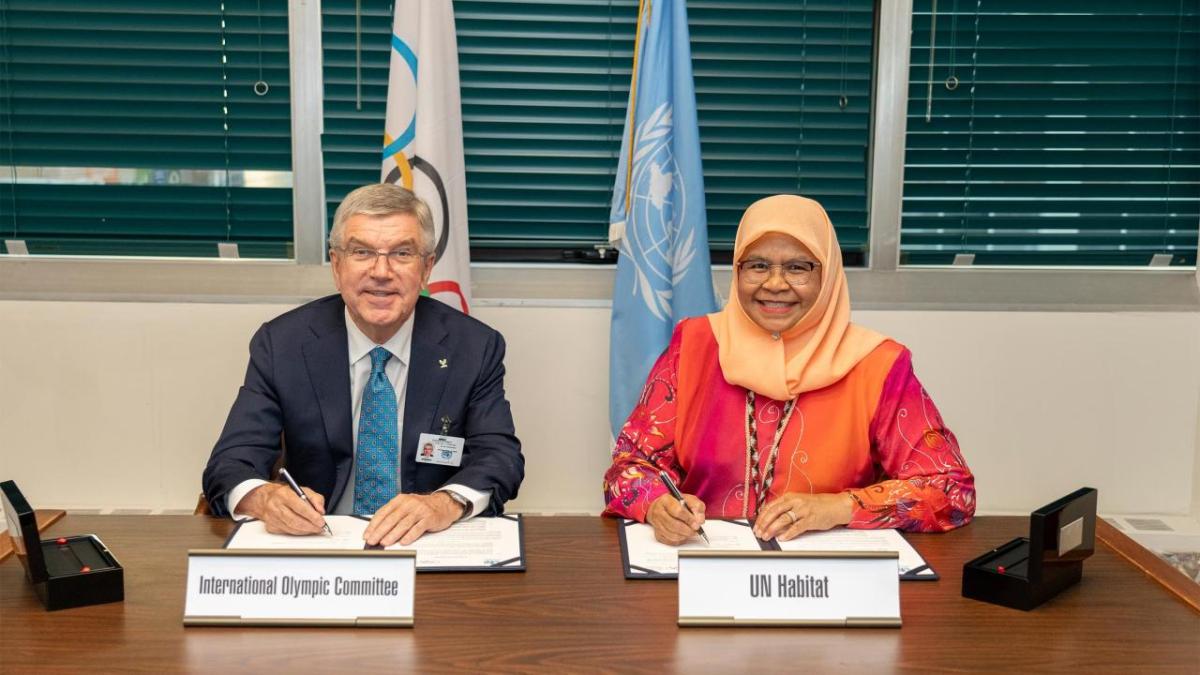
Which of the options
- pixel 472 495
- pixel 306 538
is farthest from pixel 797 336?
pixel 306 538

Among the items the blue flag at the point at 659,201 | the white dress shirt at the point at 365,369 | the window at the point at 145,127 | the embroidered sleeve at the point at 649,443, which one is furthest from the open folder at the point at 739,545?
the window at the point at 145,127

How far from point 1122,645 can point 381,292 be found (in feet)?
4.86

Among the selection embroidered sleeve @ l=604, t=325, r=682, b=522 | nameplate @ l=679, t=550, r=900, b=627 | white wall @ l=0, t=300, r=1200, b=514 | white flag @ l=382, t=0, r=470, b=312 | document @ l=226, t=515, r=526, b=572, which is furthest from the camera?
white wall @ l=0, t=300, r=1200, b=514

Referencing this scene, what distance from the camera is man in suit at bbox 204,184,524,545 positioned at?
219 cm

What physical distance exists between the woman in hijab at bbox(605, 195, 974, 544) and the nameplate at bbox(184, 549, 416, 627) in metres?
0.66

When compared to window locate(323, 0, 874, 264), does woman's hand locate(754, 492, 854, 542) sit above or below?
below

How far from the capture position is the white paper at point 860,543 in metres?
1.75

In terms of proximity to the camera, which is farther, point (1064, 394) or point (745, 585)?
point (1064, 394)

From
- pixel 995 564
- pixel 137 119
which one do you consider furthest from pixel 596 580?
pixel 137 119

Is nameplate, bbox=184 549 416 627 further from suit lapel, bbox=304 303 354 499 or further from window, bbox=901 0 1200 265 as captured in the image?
window, bbox=901 0 1200 265

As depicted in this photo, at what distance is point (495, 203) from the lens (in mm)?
3658

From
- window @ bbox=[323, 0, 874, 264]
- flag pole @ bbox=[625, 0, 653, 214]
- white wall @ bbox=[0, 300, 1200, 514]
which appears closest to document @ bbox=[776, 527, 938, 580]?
flag pole @ bbox=[625, 0, 653, 214]

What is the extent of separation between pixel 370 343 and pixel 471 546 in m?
0.65

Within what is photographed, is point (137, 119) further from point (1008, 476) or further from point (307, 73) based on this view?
point (1008, 476)
